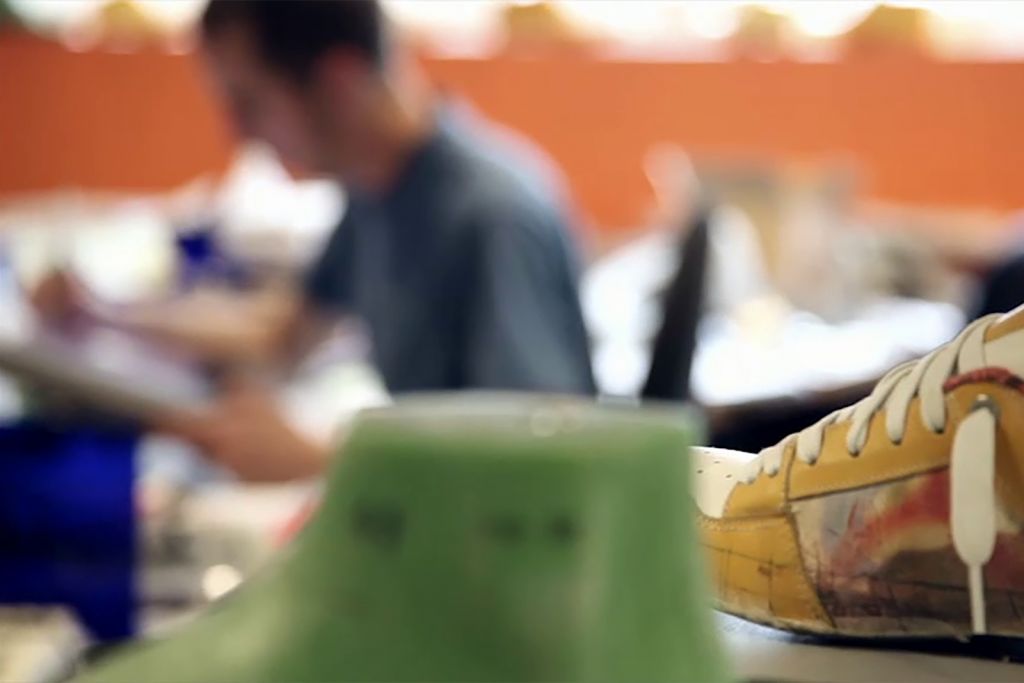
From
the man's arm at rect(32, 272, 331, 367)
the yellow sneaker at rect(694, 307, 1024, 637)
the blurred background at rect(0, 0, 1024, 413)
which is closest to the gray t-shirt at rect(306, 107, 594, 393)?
the man's arm at rect(32, 272, 331, 367)

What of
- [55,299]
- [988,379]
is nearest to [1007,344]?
[988,379]

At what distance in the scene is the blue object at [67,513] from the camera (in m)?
0.77

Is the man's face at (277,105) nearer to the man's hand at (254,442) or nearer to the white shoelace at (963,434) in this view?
the man's hand at (254,442)

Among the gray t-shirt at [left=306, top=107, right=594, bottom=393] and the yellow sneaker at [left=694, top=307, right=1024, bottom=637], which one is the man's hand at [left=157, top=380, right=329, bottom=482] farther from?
the yellow sneaker at [left=694, top=307, right=1024, bottom=637]

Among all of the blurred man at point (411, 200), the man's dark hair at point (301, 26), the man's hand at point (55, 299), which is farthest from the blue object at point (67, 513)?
the man's hand at point (55, 299)

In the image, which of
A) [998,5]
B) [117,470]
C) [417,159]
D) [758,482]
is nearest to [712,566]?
[758,482]

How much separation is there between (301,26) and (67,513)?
71cm

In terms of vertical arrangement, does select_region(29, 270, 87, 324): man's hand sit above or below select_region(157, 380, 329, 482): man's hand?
above

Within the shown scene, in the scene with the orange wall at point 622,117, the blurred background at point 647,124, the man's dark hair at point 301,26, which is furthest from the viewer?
the orange wall at point 622,117

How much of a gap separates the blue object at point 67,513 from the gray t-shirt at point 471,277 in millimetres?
478

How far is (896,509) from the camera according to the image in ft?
1.05

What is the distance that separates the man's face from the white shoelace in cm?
111

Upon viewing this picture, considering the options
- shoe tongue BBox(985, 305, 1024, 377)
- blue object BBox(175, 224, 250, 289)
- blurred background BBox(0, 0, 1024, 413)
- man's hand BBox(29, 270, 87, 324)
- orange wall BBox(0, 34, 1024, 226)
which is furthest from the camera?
orange wall BBox(0, 34, 1024, 226)

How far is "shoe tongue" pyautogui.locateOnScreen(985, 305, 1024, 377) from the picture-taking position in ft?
0.99
